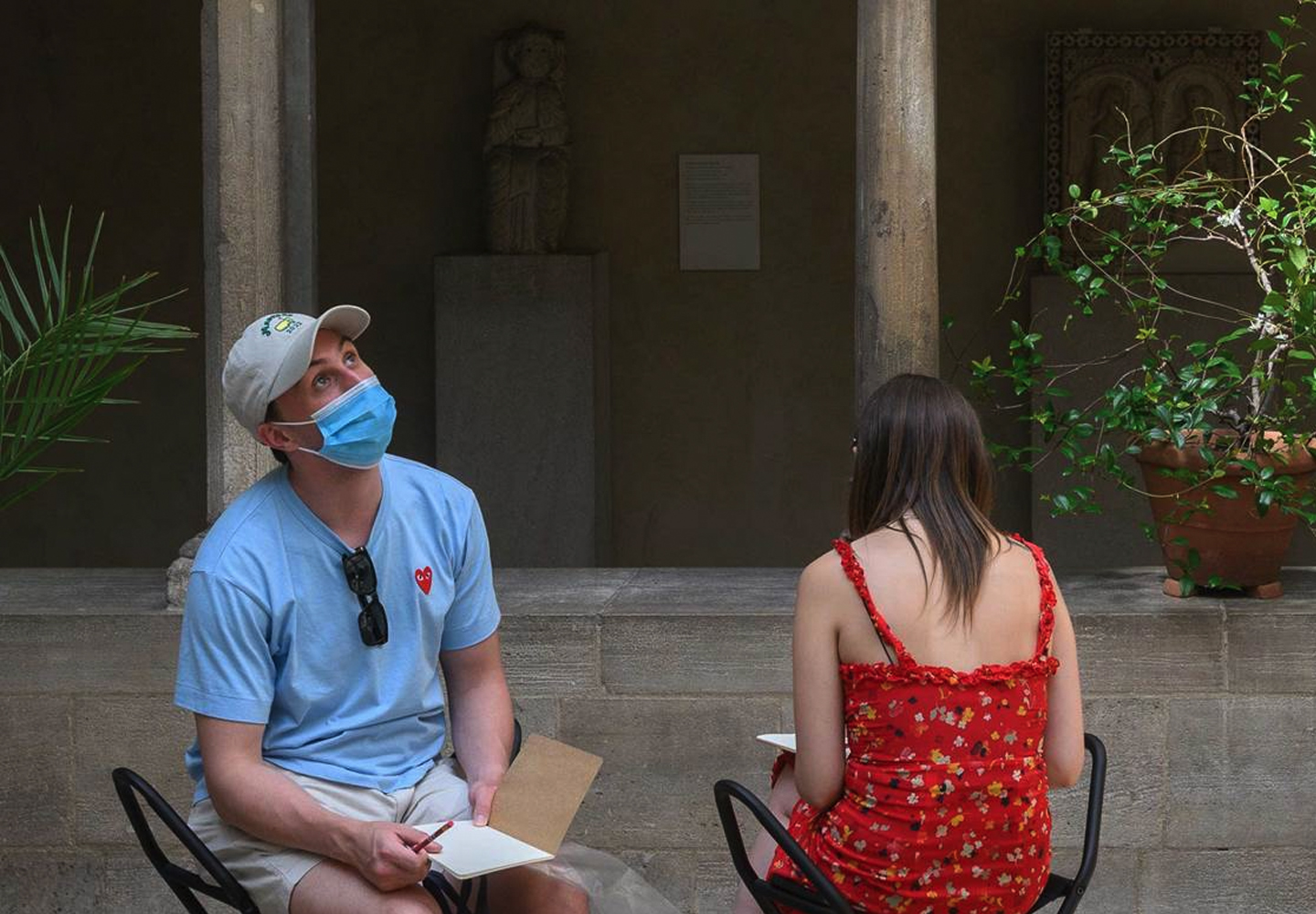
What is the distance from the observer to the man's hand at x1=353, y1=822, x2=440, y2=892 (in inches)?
90.0

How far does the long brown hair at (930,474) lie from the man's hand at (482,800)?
2.02 ft

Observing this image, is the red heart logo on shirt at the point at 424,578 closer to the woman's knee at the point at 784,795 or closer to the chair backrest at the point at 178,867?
the chair backrest at the point at 178,867

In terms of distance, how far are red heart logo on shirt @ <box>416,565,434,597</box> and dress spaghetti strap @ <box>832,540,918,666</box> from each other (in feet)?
1.86

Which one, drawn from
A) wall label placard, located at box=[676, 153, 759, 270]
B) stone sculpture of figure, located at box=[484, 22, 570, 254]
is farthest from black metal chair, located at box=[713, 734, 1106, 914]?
wall label placard, located at box=[676, 153, 759, 270]

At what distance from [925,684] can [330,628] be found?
77 cm

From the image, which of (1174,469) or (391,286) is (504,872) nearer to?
(1174,469)

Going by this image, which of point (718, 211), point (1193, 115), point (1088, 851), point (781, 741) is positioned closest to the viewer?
point (1088, 851)

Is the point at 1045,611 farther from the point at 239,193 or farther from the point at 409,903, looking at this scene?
the point at 239,193

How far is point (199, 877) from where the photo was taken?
2449 mm

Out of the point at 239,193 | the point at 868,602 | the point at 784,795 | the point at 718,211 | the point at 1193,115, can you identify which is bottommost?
the point at 784,795

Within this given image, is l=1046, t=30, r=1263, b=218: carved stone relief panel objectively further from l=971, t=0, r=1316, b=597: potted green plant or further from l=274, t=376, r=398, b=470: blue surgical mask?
l=274, t=376, r=398, b=470: blue surgical mask

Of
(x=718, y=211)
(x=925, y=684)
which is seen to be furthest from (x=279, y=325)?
(x=718, y=211)

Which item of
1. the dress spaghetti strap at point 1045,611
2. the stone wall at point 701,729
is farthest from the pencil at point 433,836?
the stone wall at point 701,729

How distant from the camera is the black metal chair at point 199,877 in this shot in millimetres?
2371
